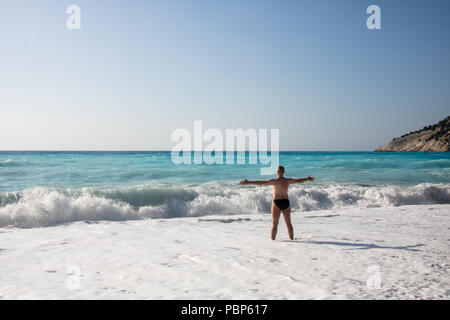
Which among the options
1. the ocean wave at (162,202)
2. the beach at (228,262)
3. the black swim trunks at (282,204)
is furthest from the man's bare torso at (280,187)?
the ocean wave at (162,202)

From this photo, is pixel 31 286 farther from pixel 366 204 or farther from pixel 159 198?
pixel 366 204

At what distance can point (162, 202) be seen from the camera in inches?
618

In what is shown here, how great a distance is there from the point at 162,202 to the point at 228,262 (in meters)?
10.6

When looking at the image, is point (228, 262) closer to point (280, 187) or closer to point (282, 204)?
point (282, 204)

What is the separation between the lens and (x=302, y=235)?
8.10m

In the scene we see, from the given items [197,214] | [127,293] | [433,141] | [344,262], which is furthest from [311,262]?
[433,141]

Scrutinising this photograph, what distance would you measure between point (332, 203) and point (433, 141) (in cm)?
9103

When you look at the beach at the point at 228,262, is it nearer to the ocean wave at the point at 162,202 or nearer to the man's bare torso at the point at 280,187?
the man's bare torso at the point at 280,187

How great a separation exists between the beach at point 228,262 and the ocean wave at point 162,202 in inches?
79.5

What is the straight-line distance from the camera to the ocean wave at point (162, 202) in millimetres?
11352


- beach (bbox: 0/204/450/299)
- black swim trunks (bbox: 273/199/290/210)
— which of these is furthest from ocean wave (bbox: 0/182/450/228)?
black swim trunks (bbox: 273/199/290/210)

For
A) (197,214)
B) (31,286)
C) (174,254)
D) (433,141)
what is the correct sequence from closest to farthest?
(31,286), (174,254), (197,214), (433,141)
